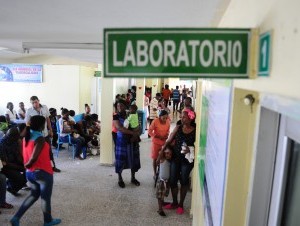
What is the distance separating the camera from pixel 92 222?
4289 mm

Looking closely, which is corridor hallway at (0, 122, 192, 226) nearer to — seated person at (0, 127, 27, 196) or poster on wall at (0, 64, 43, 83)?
seated person at (0, 127, 27, 196)

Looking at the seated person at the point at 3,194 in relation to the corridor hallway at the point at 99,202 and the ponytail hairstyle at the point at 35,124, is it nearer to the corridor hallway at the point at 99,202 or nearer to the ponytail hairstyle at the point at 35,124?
the corridor hallway at the point at 99,202

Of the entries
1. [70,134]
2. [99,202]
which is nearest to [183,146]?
[99,202]

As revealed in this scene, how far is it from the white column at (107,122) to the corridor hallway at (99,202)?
351 millimetres

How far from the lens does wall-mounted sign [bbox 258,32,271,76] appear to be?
102 cm

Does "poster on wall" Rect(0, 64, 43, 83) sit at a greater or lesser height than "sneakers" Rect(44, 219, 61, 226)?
greater

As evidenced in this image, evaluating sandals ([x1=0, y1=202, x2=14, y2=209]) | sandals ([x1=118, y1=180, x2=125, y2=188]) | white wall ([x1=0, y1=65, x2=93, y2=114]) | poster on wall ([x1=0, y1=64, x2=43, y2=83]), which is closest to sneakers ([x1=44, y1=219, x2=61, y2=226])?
sandals ([x1=0, y1=202, x2=14, y2=209])

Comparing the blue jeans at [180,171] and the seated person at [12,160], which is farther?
the seated person at [12,160]

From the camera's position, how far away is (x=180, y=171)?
4.47 m

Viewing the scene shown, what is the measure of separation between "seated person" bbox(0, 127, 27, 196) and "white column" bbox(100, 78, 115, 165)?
2.16 m

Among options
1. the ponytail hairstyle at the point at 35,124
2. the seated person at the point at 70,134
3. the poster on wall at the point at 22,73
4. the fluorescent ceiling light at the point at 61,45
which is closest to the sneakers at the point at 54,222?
the ponytail hairstyle at the point at 35,124

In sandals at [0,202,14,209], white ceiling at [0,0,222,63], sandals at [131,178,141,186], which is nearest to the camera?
white ceiling at [0,0,222,63]

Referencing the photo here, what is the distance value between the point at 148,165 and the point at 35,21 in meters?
4.73

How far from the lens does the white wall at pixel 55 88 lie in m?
11.2
